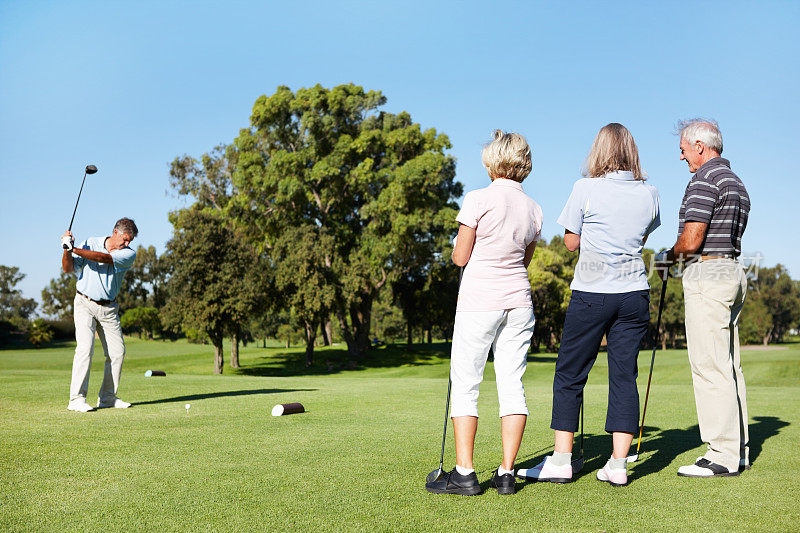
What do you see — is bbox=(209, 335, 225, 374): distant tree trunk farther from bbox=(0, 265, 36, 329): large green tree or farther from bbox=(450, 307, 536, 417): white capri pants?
bbox=(0, 265, 36, 329): large green tree

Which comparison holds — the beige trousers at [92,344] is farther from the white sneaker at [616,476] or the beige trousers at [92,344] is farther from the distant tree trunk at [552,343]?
the distant tree trunk at [552,343]


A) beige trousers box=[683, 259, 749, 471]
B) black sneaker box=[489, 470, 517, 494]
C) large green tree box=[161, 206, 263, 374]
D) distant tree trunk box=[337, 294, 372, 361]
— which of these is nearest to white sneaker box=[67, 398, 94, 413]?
black sneaker box=[489, 470, 517, 494]

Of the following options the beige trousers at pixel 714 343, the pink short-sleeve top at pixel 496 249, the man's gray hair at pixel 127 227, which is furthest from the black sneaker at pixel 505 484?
the man's gray hair at pixel 127 227

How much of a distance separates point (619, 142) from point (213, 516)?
350 centimetres

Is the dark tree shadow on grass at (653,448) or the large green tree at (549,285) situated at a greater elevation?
the large green tree at (549,285)

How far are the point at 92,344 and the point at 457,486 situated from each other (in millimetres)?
5317

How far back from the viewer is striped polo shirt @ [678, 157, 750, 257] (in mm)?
4039

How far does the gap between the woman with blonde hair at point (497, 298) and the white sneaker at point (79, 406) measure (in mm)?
4815

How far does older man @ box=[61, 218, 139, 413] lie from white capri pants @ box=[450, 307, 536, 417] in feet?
15.9

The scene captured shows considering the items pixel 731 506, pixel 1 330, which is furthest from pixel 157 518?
pixel 1 330

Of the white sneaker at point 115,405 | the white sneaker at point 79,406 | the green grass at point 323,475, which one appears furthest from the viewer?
the white sneaker at point 115,405

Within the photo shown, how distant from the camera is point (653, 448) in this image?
4895 millimetres

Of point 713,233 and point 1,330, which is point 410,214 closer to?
point 713,233

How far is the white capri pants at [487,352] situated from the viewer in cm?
362
